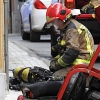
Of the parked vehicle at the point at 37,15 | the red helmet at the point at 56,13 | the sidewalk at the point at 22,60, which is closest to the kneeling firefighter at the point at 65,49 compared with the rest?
the red helmet at the point at 56,13

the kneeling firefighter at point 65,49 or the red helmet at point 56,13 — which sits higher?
the red helmet at point 56,13

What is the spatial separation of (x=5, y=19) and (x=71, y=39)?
5.07 feet

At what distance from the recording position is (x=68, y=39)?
5.58 m

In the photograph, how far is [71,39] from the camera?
5531mm

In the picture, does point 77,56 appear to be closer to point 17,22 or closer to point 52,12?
point 52,12

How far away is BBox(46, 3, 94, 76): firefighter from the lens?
18.1 ft

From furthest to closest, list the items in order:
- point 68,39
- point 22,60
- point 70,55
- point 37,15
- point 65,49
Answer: point 37,15 → point 22,60 → point 65,49 → point 68,39 → point 70,55

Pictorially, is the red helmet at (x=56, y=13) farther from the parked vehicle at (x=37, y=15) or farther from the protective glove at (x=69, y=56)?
the parked vehicle at (x=37, y=15)

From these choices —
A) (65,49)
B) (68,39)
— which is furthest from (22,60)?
(68,39)

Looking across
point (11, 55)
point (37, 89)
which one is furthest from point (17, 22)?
point (37, 89)

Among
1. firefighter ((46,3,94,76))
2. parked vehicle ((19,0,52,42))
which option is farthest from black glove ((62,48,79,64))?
parked vehicle ((19,0,52,42))

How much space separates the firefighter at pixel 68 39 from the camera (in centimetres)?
553

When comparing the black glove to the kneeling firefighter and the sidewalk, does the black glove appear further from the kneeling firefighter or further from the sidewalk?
the sidewalk

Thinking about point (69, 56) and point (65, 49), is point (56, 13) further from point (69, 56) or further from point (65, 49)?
point (69, 56)
